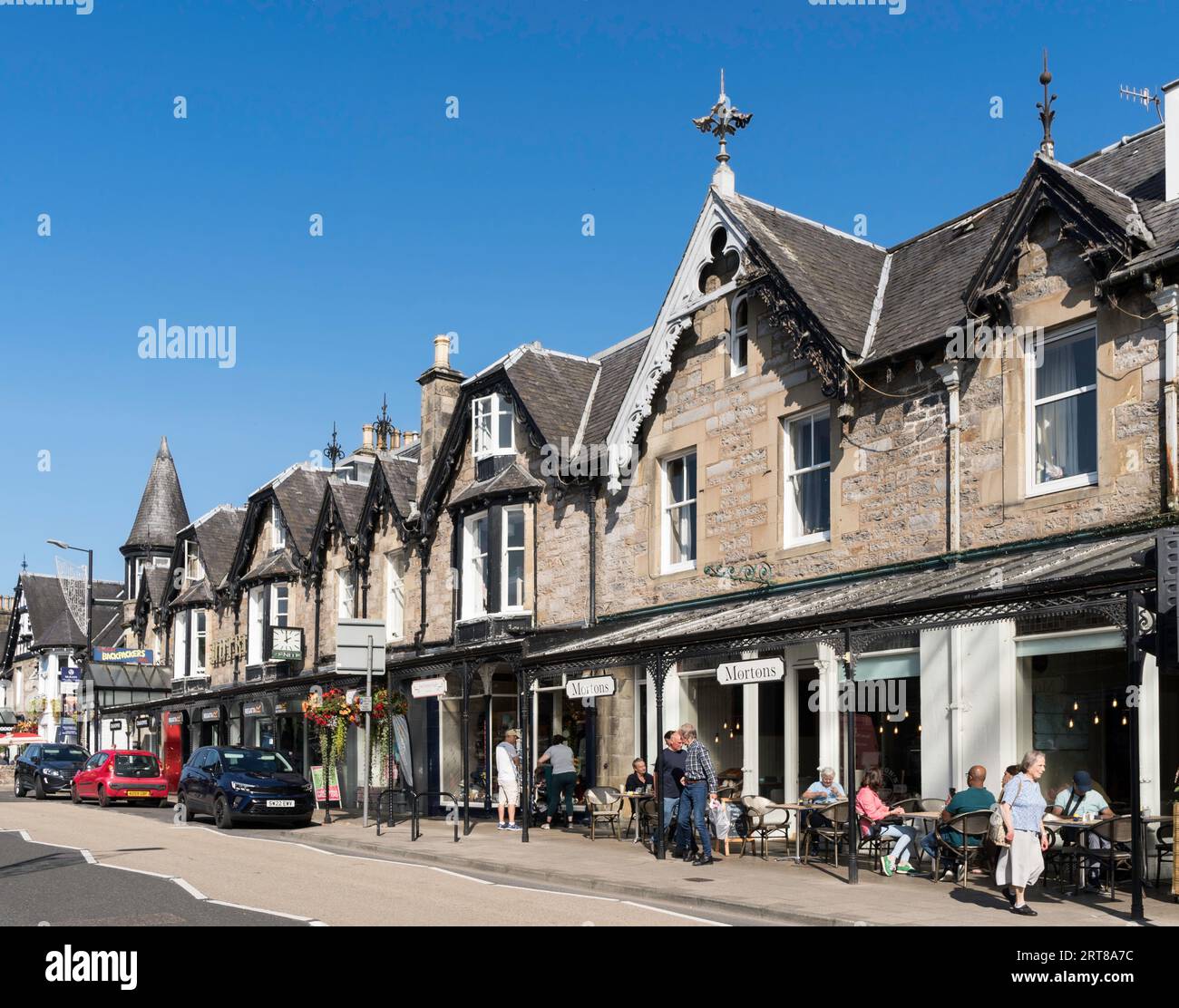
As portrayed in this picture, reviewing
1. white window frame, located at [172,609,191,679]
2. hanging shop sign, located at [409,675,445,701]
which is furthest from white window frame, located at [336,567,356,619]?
white window frame, located at [172,609,191,679]

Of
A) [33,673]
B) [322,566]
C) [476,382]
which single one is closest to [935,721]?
[476,382]

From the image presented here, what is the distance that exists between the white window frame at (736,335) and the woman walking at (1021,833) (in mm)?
10386

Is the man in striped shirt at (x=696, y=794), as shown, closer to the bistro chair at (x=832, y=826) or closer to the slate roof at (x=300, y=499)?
the bistro chair at (x=832, y=826)

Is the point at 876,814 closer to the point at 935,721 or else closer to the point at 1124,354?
the point at 935,721

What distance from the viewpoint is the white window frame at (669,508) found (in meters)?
22.4

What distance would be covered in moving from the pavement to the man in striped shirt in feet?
1.13

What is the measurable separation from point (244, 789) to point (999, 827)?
15.5 m

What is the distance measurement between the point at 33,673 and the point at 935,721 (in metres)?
64.9

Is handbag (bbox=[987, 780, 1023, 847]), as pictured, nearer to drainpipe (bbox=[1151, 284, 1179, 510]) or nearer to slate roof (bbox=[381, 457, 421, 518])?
drainpipe (bbox=[1151, 284, 1179, 510])

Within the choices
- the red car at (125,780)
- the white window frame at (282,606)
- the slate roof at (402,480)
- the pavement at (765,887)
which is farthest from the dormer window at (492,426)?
the red car at (125,780)

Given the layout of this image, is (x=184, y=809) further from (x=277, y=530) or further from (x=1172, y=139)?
(x=1172, y=139)

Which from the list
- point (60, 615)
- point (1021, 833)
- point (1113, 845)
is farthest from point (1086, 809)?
point (60, 615)

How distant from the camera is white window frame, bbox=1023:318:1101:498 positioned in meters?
16.0

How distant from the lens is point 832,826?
55.8 ft
